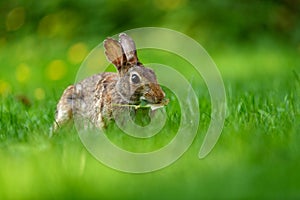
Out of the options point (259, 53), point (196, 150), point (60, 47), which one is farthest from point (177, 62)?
point (196, 150)

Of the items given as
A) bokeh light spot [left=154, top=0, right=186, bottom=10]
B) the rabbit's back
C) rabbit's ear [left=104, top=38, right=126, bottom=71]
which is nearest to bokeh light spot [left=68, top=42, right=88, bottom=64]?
bokeh light spot [left=154, top=0, right=186, bottom=10]

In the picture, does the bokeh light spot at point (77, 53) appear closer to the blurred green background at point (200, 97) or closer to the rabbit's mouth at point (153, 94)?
the blurred green background at point (200, 97)

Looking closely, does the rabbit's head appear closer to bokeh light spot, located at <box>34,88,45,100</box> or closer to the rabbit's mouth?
the rabbit's mouth

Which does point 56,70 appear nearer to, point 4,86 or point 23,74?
point 23,74

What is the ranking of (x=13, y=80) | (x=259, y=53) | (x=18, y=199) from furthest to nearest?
(x=259, y=53), (x=13, y=80), (x=18, y=199)

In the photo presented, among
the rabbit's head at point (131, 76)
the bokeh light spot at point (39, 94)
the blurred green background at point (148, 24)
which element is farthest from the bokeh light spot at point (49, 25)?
the rabbit's head at point (131, 76)

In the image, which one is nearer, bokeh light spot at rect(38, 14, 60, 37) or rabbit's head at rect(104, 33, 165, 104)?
rabbit's head at rect(104, 33, 165, 104)

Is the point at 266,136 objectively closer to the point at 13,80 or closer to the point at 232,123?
the point at 232,123
